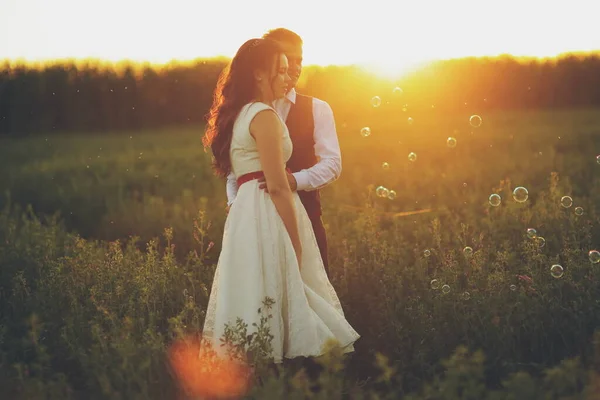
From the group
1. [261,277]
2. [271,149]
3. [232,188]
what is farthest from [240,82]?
[261,277]

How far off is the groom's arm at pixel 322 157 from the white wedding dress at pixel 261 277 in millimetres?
429

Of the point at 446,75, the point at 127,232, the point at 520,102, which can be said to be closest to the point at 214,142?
the point at 127,232

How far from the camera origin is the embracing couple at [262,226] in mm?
4633

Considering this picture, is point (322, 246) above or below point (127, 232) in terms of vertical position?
above

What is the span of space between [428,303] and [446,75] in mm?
15913

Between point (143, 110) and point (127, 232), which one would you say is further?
point (143, 110)

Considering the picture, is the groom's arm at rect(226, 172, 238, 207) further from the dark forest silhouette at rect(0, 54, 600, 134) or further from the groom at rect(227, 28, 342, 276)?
the dark forest silhouette at rect(0, 54, 600, 134)

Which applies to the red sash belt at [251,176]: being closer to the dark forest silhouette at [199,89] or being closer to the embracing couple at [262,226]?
the embracing couple at [262,226]

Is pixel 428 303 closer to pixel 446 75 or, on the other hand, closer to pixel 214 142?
pixel 214 142

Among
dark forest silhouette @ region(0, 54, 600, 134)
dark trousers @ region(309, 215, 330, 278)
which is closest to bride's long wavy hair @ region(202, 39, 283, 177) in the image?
dark trousers @ region(309, 215, 330, 278)

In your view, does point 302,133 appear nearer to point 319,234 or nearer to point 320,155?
point 320,155

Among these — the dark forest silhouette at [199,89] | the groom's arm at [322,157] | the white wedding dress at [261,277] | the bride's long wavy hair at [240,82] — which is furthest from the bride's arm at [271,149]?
the dark forest silhouette at [199,89]

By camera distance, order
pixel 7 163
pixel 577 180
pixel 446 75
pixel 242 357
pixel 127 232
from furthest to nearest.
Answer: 1. pixel 446 75
2. pixel 7 163
3. pixel 577 180
4. pixel 127 232
5. pixel 242 357

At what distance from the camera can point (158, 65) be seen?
24266mm
